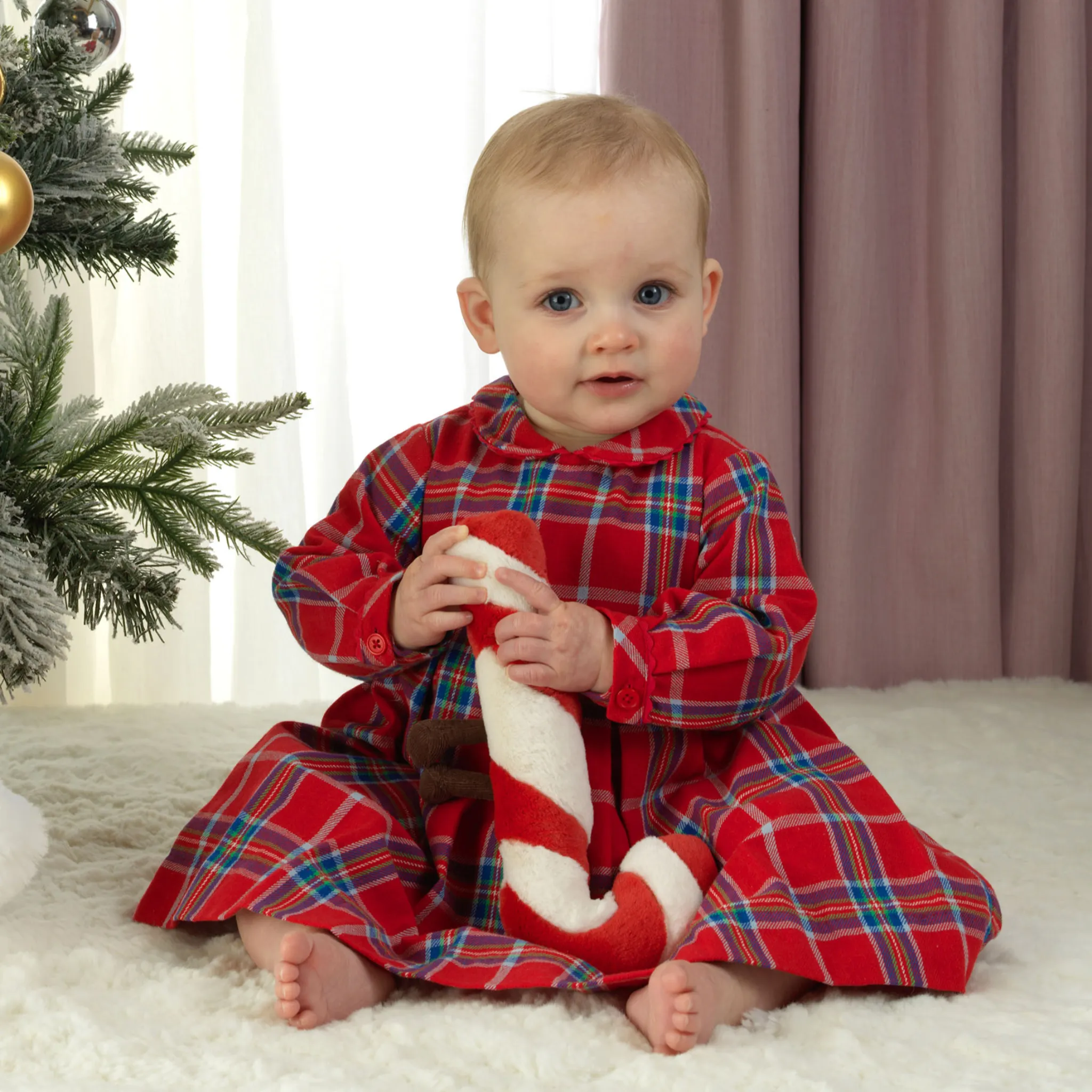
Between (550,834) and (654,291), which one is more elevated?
(654,291)

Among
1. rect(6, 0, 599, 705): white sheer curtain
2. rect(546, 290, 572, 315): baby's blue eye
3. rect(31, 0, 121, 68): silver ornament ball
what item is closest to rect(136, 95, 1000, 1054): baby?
rect(546, 290, 572, 315): baby's blue eye

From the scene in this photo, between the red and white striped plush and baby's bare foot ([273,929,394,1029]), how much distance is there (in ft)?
0.38

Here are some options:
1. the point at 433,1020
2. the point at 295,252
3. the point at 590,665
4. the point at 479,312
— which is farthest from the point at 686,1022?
the point at 295,252

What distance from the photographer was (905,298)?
1.99 metres

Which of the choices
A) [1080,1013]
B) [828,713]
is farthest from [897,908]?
[828,713]

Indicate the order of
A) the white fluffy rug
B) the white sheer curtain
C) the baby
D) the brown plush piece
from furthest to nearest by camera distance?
1. the white sheer curtain
2. the brown plush piece
3. the baby
4. the white fluffy rug

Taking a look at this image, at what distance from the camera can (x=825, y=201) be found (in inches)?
75.3

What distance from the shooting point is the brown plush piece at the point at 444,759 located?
100 cm

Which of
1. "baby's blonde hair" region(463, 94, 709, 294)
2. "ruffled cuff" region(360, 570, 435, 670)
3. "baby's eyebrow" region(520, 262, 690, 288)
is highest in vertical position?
"baby's blonde hair" region(463, 94, 709, 294)

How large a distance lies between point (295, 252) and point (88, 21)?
800mm

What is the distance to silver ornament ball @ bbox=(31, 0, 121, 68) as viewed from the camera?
41.9 inches

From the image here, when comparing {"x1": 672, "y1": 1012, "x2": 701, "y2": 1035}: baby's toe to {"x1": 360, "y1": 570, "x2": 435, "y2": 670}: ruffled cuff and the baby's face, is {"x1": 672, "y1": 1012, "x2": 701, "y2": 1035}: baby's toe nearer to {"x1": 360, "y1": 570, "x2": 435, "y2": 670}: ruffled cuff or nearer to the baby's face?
{"x1": 360, "y1": 570, "x2": 435, "y2": 670}: ruffled cuff

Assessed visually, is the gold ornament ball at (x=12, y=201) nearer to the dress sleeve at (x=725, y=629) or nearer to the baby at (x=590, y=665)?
the baby at (x=590, y=665)

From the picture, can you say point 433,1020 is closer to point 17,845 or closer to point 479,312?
point 17,845
